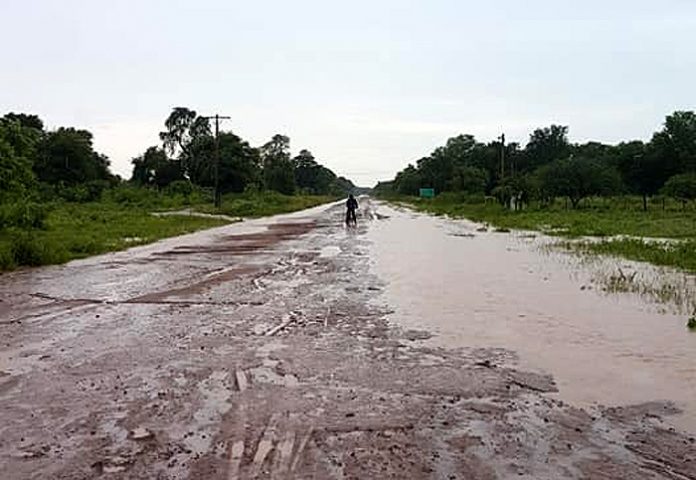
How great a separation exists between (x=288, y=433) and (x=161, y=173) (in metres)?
99.4

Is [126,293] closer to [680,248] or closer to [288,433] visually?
[288,433]

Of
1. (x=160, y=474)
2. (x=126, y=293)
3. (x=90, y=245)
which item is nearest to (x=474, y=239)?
(x=90, y=245)

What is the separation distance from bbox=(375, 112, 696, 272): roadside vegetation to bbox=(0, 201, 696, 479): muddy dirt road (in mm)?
10666

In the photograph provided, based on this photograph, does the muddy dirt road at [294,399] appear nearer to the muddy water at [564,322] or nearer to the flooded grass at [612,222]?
the muddy water at [564,322]

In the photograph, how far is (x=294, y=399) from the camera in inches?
250

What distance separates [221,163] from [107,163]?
22.4 metres

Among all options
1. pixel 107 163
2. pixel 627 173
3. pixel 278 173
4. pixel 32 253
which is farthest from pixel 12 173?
pixel 278 173

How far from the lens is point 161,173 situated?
101 m

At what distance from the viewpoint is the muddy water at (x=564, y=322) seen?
7.06 m

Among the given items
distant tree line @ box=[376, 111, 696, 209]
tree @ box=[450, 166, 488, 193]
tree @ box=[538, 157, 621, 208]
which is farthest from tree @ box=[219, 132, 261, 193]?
tree @ box=[538, 157, 621, 208]

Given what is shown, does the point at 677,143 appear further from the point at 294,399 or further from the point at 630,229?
the point at 294,399

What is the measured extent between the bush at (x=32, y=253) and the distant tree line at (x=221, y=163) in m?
51.5

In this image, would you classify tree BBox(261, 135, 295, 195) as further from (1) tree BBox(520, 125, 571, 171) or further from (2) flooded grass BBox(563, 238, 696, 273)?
(2) flooded grass BBox(563, 238, 696, 273)

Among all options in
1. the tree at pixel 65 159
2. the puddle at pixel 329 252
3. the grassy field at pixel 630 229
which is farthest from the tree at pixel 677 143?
the tree at pixel 65 159
